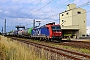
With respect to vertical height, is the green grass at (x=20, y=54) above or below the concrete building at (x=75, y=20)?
below

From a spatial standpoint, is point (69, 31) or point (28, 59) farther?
point (69, 31)

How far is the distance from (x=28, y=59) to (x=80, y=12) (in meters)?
77.0

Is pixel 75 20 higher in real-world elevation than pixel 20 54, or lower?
higher

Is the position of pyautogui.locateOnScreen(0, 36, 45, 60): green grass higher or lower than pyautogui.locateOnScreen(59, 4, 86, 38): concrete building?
lower

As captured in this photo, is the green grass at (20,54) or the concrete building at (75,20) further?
the concrete building at (75,20)

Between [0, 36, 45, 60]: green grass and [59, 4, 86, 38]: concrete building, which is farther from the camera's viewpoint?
[59, 4, 86, 38]: concrete building

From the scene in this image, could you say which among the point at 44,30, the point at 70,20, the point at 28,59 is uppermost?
the point at 70,20

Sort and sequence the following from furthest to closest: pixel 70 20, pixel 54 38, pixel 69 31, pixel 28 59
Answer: pixel 70 20, pixel 69 31, pixel 54 38, pixel 28 59

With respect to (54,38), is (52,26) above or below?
above

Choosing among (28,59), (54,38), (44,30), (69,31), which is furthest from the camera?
(69,31)

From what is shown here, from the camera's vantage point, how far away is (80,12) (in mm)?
82750

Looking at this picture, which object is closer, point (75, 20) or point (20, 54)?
point (20, 54)

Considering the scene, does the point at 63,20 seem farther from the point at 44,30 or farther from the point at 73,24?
the point at 44,30

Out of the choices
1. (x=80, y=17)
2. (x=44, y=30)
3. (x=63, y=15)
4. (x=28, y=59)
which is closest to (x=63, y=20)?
(x=63, y=15)
